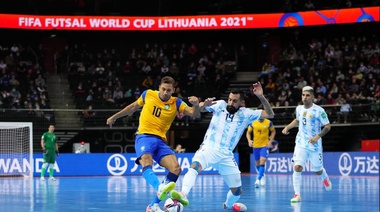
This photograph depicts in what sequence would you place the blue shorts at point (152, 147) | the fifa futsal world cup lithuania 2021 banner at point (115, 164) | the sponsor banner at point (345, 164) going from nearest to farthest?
the blue shorts at point (152, 147)
the sponsor banner at point (345, 164)
the fifa futsal world cup lithuania 2021 banner at point (115, 164)

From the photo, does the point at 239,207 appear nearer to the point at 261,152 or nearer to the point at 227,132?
the point at 227,132

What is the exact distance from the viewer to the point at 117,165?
108ft

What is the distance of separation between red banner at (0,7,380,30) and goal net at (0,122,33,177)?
13.3 meters

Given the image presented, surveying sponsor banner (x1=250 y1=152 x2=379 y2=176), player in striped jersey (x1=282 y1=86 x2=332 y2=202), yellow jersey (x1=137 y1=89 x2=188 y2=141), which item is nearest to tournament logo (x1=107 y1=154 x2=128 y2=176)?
sponsor banner (x1=250 y1=152 x2=379 y2=176)

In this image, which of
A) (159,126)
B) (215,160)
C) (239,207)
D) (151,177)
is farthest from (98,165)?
(151,177)

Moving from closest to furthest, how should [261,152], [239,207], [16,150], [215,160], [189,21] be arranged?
1. [215,160]
2. [239,207]
3. [261,152]
4. [16,150]
5. [189,21]

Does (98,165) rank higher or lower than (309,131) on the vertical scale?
lower

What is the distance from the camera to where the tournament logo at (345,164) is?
97.2 feet

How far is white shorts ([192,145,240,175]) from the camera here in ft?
39.4

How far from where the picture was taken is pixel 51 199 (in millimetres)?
15289

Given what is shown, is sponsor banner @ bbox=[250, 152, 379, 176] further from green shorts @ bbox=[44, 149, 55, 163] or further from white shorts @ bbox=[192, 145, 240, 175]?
white shorts @ bbox=[192, 145, 240, 175]

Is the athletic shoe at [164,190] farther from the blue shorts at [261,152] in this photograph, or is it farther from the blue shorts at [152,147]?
the blue shorts at [261,152]

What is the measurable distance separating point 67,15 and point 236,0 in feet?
38.5

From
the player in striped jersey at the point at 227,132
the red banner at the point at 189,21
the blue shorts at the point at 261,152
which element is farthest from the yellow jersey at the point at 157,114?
the red banner at the point at 189,21
